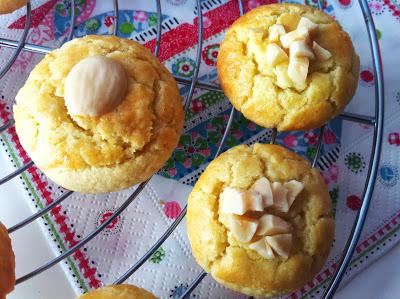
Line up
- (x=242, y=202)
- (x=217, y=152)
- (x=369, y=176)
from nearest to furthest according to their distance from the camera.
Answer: (x=242, y=202)
(x=369, y=176)
(x=217, y=152)

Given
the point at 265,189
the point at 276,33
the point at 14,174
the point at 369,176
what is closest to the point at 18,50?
the point at 14,174

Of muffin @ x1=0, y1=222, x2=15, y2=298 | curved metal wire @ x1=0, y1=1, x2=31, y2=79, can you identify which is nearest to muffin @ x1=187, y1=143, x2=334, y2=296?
muffin @ x1=0, y1=222, x2=15, y2=298

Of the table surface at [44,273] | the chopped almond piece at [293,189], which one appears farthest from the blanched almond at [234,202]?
the table surface at [44,273]

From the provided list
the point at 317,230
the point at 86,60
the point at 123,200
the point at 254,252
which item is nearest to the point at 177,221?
the point at 123,200

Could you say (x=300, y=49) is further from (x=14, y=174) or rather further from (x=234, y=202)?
(x=14, y=174)

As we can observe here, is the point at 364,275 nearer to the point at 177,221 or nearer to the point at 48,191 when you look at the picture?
the point at 177,221

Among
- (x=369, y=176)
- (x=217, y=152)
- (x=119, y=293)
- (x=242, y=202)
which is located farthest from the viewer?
(x=217, y=152)

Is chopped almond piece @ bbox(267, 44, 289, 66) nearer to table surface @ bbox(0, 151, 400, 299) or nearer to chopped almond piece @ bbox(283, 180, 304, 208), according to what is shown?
chopped almond piece @ bbox(283, 180, 304, 208)
